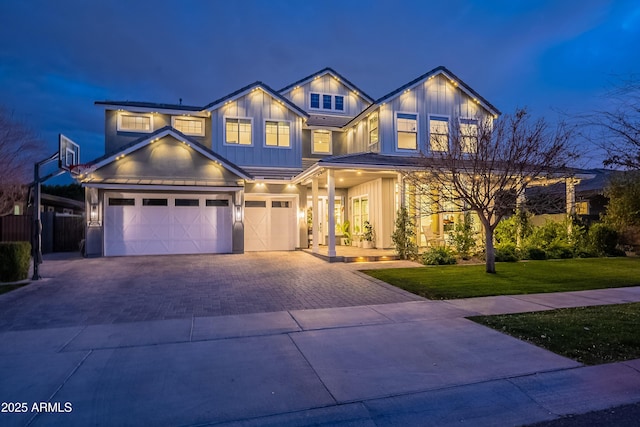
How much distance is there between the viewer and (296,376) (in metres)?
3.92

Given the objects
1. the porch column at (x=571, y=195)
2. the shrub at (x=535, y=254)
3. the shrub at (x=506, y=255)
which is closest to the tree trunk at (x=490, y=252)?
the shrub at (x=506, y=255)

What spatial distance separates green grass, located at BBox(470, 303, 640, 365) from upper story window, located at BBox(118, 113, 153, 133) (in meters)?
17.7

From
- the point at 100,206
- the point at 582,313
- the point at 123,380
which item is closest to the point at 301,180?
the point at 100,206

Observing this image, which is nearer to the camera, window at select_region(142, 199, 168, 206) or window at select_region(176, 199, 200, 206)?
window at select_region(142, 199, 168, 206)

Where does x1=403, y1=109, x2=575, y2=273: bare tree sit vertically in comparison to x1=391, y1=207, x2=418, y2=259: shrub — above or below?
above

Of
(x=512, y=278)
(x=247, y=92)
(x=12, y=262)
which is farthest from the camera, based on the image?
(x=247, y=92)

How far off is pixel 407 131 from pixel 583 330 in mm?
13022

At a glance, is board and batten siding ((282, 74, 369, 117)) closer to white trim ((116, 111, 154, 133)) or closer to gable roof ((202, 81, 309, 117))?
gable roof ((202, 81, 309, 117))

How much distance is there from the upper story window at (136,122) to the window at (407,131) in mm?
12198

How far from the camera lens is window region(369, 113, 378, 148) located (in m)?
17.2

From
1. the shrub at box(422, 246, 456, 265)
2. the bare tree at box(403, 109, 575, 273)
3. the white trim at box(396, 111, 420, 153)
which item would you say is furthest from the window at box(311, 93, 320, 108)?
the shrub at box(422, 246, 456, 265)

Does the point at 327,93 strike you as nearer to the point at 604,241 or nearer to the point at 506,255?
the point at 506,255

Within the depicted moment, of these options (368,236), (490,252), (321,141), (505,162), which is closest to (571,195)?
(505,162)

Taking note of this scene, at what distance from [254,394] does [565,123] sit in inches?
410
